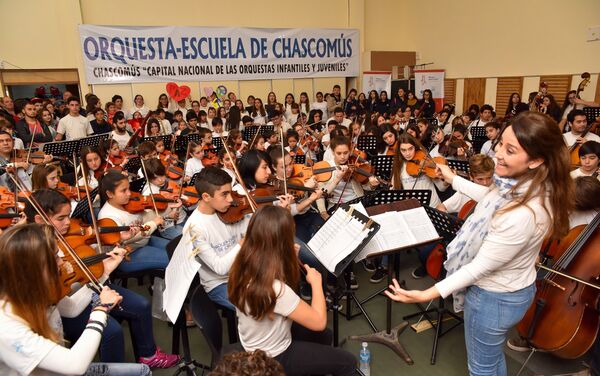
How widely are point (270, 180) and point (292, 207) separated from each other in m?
0.34

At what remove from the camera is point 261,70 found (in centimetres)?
970

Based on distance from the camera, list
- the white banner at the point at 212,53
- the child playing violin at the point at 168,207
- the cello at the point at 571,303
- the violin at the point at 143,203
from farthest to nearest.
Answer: the white banner at the point at 212,53
the child playing violin at the point at 168,207
the violin at the point at 143,203
the cello at the point at 571,303

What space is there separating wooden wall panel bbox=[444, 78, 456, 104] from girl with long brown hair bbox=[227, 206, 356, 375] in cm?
1017

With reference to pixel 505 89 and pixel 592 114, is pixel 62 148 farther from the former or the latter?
pixel 505 89

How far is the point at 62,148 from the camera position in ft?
15.2

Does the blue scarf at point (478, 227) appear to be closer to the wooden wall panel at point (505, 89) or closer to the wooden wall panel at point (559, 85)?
the wooden wall panel at point (559, 85)

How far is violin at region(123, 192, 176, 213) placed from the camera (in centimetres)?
307

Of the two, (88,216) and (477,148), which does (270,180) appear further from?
(477,148)

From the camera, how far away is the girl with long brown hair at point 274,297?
154 cm

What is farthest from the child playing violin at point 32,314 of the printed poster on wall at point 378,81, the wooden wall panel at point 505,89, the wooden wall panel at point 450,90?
the wooden wall panel at point 450,90

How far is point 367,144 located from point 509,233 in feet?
11.4

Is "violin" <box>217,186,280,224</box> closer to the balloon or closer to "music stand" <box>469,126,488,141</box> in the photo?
"music stand" <box>469,126,488,141</box>

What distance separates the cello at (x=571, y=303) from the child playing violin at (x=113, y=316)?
213 centimetres

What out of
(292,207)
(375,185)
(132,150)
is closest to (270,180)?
(292,207)
